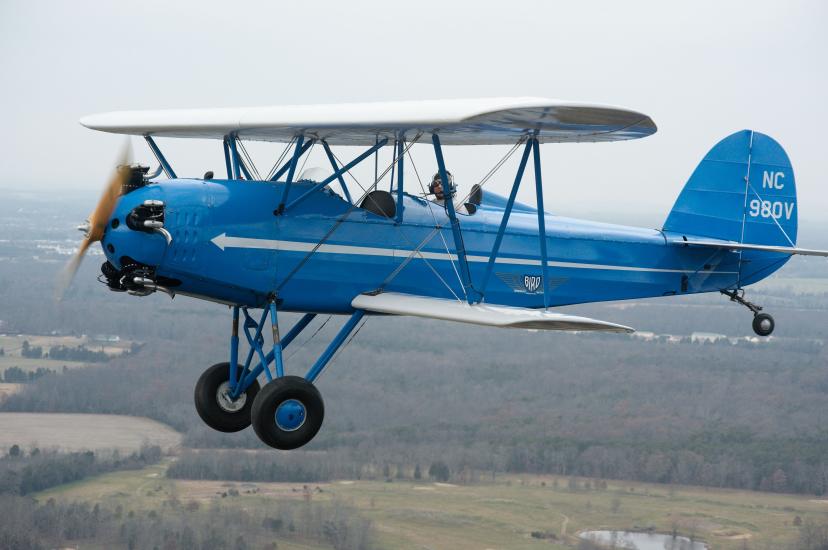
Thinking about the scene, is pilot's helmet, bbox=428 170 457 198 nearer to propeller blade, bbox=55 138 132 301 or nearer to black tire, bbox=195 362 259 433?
black tire, bbox=195 362 259 433

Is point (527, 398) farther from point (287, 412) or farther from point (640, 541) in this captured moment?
point (287, 412)

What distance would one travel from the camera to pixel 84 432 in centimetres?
7506

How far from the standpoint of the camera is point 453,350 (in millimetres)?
80312

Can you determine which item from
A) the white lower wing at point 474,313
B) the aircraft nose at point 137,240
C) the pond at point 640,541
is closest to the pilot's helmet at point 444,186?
the white lower wing at point 474,313

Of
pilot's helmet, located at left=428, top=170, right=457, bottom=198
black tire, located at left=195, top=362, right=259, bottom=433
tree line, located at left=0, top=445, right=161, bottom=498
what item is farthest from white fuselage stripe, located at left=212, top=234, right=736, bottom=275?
tree line, located at left=0, top=445, right=161, bottom=498

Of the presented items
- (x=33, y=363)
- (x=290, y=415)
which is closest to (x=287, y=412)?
(x=290, y=415)

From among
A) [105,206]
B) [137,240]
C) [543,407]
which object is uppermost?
[105,206]

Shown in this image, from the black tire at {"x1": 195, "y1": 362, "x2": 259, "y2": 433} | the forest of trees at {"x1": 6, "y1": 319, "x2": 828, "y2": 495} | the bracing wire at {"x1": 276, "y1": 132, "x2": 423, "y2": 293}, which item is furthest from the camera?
the forest of trees at {"x1": 6, "y1": 319, "x2": 828, "y2": 495}

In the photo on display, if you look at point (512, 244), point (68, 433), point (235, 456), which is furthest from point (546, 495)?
point (512, 244)

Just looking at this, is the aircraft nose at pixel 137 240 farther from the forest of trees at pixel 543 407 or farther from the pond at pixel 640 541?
the pond at pixel 640 541

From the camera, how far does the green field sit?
65688 mm

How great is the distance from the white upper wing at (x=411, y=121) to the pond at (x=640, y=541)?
51.3 m

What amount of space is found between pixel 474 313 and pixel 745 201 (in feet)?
24.9

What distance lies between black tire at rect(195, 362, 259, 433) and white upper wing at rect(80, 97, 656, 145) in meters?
2.93
